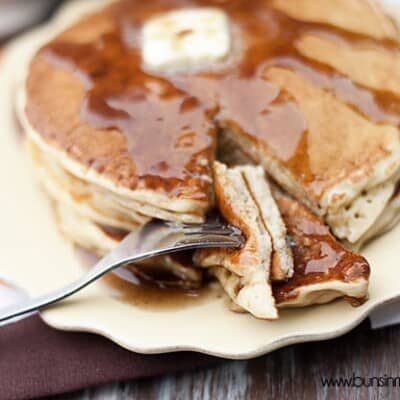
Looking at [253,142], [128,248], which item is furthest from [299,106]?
[128,248]

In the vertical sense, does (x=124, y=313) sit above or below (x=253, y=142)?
below

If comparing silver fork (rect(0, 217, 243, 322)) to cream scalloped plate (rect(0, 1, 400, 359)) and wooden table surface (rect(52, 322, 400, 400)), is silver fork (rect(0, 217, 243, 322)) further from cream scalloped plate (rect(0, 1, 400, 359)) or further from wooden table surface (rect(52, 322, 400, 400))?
wooden table surface (rect(52, 322, 400, 400))

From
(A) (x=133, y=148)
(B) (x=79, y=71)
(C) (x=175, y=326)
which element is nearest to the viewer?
(C) (x=175, y=326)

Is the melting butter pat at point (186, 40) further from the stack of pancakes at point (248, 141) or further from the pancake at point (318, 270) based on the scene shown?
the pancake at point (318, 270)

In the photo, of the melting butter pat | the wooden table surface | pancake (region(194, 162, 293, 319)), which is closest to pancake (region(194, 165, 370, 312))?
pancake (region(194, 162, 293, 319))

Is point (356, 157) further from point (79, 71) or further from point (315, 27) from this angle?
point (79, 71)

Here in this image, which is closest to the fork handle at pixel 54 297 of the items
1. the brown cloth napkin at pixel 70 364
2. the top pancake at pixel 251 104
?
the brown cloth napkin at pixel 70 364
